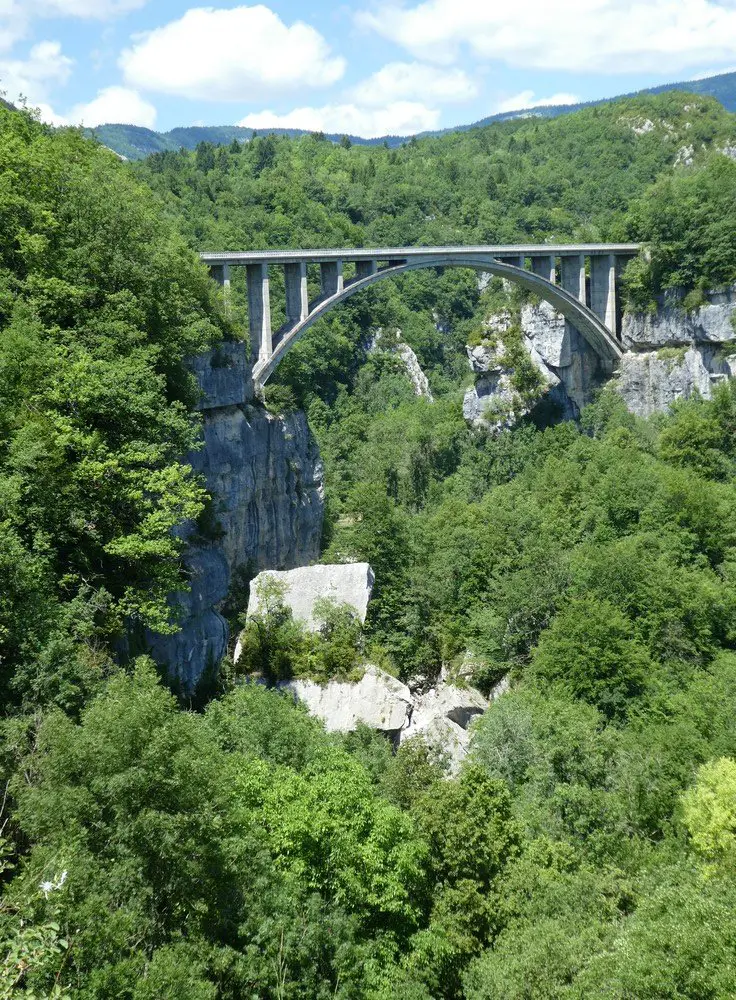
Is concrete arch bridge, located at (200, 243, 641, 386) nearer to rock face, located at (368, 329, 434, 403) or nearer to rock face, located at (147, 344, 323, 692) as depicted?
rock face, located at (147, 344, 323, 692)

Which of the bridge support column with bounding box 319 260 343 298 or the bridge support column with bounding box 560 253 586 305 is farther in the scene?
the bridge support column with bounding box 560 253 586 305

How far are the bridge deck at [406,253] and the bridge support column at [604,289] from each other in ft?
1.52

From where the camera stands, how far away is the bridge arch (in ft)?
108

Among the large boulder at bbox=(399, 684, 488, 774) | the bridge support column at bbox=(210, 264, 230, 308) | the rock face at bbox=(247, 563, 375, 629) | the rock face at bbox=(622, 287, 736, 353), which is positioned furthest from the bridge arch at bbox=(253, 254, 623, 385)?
the large boulder at bbox=(399, 684, 488, 774)

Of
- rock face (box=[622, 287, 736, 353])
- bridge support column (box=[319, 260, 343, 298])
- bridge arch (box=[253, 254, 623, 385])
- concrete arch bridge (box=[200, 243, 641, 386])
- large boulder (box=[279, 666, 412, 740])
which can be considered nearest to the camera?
large boulder (box=[279, 666, 412, 740])

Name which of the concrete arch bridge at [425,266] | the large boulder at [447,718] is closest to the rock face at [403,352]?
the concrete arch bridge at [425,266]

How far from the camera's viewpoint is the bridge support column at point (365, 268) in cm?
3694

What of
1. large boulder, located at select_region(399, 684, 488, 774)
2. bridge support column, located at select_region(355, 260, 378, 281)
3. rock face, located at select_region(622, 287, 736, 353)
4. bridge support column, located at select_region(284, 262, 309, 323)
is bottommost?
large boulder, located at select_region(399, 684, 488, 774)

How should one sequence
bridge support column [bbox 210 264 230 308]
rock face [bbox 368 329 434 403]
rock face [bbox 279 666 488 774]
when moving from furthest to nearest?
rock face [bbox 368 329 434 403], bridge support column [bbox 210 264 230 308], rock face [bbox 279 666 488 774]

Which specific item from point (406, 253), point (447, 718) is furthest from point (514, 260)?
point (447, 718)

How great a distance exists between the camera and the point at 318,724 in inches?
751

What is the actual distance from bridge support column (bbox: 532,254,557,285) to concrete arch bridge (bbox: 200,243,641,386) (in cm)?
4

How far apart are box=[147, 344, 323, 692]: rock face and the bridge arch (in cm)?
253

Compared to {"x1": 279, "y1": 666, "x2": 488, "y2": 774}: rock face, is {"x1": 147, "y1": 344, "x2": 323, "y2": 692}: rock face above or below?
above
